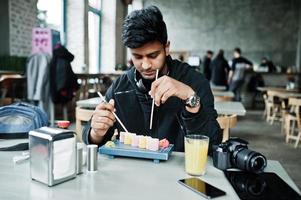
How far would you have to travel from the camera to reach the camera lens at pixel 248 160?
974 millimetres

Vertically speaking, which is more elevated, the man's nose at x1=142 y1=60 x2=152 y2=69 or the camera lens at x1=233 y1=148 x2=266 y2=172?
the man's nose at x1=142 y1=60 x2=152 y2=69

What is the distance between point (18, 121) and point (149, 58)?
0.65 meters

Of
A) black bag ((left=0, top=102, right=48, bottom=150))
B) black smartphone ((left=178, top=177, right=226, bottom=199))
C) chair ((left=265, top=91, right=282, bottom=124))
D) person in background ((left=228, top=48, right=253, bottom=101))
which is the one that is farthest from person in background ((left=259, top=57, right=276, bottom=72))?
black smartphone ((left=178, top=177, right=226, bottom=199))

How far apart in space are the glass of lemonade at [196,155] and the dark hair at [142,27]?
19.4 inches

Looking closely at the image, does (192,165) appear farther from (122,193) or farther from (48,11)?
(48,11)

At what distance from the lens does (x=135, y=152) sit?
106 cm

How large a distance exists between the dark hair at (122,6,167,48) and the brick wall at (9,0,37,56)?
4628 mm

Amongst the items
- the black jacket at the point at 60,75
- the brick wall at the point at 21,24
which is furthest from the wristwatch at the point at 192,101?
the brick wall at the point at 21,24

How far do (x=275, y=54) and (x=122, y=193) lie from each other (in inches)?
443

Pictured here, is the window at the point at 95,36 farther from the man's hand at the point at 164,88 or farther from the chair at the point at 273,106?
the man's hand at the point at 164,88

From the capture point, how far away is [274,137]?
535 centimetres

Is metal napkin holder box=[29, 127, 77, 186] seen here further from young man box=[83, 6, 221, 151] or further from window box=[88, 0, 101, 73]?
window box=[88, 0, 101, 73]

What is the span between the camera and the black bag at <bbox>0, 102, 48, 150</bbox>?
137 centimetres

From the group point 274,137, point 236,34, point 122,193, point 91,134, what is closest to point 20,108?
point 91,134
